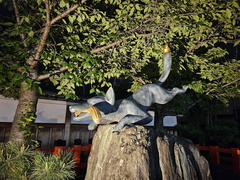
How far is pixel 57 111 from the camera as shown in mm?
6164

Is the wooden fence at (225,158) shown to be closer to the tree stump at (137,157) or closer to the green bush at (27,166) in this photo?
the tree stump at (137,157)

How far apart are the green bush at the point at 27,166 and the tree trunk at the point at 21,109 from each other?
1.29 ft

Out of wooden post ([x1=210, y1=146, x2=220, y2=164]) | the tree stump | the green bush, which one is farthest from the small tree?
wooden post ([x1=210, y1=146, x2=220, y2=164])

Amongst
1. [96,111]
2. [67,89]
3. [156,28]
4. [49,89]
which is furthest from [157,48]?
[49,89]

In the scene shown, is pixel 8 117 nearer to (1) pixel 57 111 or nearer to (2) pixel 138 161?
(1) pixel 57 111

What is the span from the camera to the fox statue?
184 cm

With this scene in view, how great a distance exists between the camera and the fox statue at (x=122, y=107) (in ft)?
6.03

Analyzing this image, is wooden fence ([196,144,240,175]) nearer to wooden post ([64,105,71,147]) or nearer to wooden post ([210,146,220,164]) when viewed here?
wooden post ([210,146,220,164])

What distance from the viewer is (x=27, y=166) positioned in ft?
8.29

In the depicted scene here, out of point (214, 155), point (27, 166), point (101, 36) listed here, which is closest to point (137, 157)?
point (27, 166)

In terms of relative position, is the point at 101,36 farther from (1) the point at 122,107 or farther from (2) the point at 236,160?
(2) the point at 236,160

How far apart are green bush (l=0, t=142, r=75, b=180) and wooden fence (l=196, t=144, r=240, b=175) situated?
643cm

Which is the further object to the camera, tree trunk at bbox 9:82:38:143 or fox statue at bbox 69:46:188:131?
tree trunk at bbox 9:82:38:143

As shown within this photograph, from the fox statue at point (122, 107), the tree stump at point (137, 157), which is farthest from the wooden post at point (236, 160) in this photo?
the fox statue at point (122, 107)
